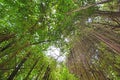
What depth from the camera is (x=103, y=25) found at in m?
10.6

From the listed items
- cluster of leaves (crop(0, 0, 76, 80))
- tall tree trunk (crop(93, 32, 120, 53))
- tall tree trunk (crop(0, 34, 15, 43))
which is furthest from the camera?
tall tree trunk (crop(93, 32, 120, 53))

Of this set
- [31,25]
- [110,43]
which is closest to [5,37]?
[31,25]

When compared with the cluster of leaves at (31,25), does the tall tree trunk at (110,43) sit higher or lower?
lower

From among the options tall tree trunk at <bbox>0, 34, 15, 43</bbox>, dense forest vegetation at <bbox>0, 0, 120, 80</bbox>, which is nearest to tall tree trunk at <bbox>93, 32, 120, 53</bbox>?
dense forest vegetation at <bbox>0, 0, 120, 80</bbox>

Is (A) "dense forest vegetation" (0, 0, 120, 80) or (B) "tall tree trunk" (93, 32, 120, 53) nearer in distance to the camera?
(A) "dense forest vegetation" (0, 0, 120, 80)

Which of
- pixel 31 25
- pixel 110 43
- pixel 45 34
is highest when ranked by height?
pixel 31 25

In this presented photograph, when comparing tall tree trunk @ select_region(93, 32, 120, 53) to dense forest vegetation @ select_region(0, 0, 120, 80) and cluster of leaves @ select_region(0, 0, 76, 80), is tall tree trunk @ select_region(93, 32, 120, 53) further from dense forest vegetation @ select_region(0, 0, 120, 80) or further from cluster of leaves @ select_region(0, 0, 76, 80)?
cluster of leaves @ select_region(0, 0, 76, 80)

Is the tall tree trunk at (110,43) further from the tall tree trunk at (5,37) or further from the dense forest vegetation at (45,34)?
the tall tree trunk at (5,37)

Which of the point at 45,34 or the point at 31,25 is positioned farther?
the point at 45,34

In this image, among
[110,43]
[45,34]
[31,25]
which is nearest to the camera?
[31,25]

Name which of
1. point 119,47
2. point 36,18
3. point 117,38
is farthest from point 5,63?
point 117,38

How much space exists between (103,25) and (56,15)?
594cm

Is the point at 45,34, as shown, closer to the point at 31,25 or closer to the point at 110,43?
the point at 31,25

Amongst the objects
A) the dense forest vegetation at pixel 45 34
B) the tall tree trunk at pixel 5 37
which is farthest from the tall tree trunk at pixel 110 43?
the tall tree trunk at pixel 5 37
